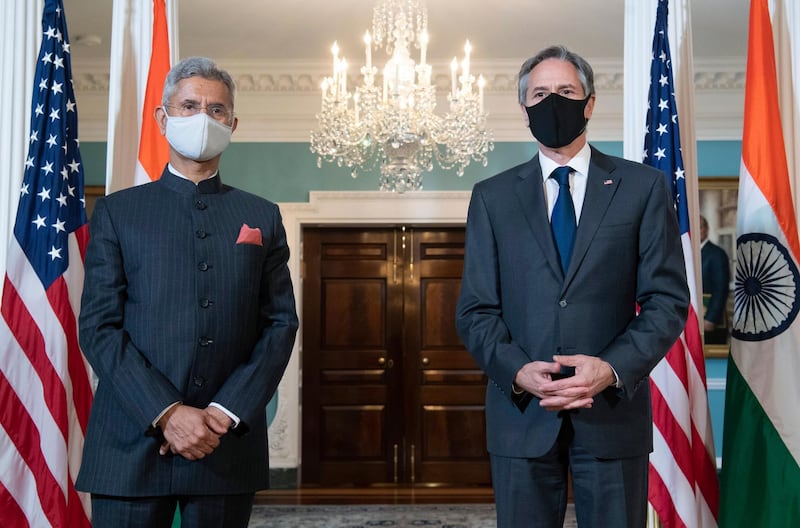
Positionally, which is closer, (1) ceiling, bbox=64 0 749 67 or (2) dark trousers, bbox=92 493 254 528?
(2) dark trousers, bbox=92 493 254 528

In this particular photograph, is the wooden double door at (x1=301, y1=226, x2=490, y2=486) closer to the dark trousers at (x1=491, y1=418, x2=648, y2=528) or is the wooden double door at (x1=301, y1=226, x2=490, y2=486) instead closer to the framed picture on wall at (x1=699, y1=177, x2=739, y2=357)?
the framed picture on wall at (x1=699, y1=177, x2=739, y2=357)

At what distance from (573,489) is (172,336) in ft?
3.07

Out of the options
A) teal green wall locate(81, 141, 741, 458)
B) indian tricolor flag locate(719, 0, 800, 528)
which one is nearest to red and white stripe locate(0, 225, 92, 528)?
indian tricolor flag locate(719, 0, 800, 528)

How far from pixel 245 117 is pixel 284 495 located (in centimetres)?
301

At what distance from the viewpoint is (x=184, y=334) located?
1837mm

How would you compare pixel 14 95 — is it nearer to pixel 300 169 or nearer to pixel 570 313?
pixel 570 313

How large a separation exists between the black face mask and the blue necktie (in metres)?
0.08

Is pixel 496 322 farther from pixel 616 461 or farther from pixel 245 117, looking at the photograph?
pixel 245 117

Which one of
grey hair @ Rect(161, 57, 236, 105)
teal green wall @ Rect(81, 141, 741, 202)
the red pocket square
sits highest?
teal green wall @ Rect(81, 141, 741, 202)

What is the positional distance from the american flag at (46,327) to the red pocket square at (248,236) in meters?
1.37

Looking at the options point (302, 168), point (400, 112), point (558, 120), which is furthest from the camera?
point (302, 168)

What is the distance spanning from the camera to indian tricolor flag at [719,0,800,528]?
3119 millimetres

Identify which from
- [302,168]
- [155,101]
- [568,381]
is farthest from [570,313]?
[302,168]

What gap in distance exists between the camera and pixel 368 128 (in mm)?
5211
